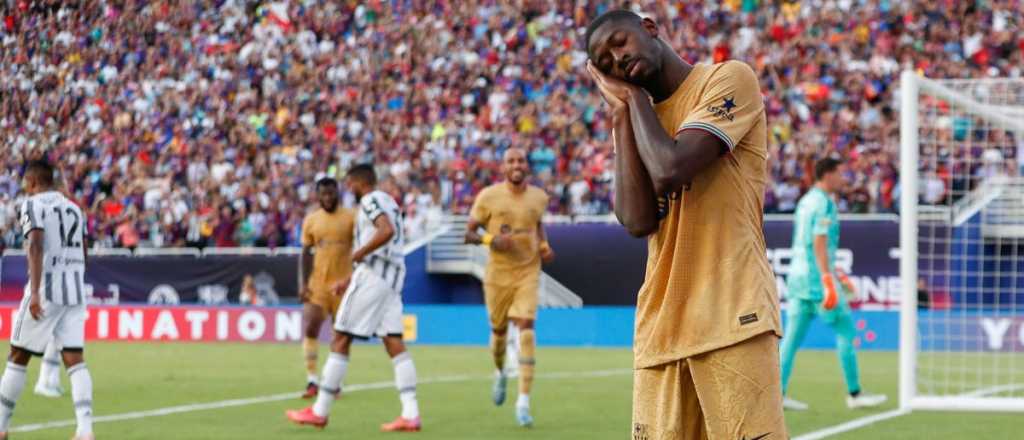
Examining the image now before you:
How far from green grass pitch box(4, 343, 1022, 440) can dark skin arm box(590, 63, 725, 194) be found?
6555mm

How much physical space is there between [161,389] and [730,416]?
11.3m

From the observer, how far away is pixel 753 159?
4113 mm

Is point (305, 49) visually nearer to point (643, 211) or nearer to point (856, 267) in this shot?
point (856, 267)

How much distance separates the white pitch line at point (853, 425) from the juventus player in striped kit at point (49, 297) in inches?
192

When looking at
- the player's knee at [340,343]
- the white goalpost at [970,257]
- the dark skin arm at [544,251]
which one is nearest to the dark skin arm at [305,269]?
the dark skin arm at [544,251]

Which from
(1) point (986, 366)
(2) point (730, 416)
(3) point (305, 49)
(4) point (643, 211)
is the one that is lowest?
(1) point (986, 366)

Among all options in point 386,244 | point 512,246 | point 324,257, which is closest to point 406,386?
point 386,244

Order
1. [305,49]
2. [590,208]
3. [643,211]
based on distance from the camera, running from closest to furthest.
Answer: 1. [643,211]
2. [590,208]
3. [305,49]

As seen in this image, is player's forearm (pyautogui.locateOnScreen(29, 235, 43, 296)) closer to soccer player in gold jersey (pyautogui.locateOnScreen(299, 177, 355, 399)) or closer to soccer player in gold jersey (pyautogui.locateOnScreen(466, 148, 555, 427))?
soccer player in gold jersey (pyautogui.locateOnScreen(466, 148, 555, 427))

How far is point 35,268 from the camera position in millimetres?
9297

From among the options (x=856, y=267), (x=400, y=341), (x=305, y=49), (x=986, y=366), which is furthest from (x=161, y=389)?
(x=305, y=49)

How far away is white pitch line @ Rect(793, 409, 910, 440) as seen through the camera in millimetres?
10153

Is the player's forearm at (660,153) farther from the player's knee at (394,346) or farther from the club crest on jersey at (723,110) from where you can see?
the player's knee at (394,346)

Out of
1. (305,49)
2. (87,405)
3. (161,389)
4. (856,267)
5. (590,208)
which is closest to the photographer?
(87,405)
